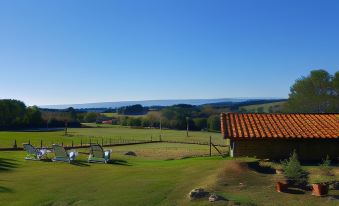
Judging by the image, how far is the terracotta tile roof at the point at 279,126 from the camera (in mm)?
20328

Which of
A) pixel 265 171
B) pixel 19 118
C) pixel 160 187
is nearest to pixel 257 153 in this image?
pixel 265 171

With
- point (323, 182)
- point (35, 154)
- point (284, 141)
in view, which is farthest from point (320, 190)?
point (35, 154)

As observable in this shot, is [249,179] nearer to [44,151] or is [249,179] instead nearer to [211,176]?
[211,176]

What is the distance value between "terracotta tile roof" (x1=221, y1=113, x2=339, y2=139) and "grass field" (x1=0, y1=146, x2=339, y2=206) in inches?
146

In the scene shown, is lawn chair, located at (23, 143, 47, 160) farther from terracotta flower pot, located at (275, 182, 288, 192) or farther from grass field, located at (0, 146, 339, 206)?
terracotta flower pot, located at (275, 182, 288, 192)

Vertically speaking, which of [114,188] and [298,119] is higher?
[298,119]

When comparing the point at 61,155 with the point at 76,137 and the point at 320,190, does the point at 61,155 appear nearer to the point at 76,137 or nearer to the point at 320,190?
the point at 320,190

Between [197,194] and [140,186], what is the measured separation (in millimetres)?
2432

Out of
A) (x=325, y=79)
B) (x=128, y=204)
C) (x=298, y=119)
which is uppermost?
(x=325, y=79)

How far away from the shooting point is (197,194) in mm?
11344

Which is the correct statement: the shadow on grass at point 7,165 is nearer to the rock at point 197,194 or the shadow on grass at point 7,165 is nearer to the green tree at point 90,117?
the rock at point 197,194

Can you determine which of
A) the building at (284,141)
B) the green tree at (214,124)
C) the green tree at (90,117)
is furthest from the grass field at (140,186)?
the green tree at (90,117)

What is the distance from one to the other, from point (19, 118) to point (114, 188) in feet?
274

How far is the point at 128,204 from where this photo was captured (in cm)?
1120
